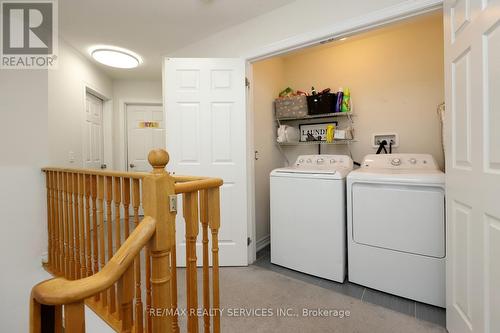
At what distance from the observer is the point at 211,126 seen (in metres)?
2.27

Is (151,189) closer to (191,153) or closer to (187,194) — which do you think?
(187,194)

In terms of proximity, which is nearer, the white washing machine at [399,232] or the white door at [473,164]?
the white door at [473,164]

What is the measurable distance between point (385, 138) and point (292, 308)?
1923 mm

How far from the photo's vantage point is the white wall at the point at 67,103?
2.42 meters

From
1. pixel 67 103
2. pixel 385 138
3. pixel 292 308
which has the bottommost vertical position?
pixel 292 308

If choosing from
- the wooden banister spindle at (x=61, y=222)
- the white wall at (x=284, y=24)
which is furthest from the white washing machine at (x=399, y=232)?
the wooden banister spindle at (x=61, y=222)

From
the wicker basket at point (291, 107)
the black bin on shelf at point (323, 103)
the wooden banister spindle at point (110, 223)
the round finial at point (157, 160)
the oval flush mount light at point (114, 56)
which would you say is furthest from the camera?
the oval flush mount light at point (114, 56)

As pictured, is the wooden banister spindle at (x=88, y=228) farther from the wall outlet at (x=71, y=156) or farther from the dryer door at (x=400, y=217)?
the dryer door at (x=400, y=217)

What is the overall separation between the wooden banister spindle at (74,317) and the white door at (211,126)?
1739 millimetres

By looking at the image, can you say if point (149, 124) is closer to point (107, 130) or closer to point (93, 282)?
point (107, 130)

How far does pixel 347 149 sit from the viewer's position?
2.73 metres

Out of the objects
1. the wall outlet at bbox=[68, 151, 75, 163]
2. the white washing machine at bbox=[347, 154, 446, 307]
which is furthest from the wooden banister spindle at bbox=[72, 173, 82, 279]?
the white washing machine at bbox=[347, 154, 446, 307]

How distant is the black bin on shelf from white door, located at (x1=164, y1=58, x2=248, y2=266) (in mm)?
891

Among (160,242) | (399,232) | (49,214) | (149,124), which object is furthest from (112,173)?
(149,124)
